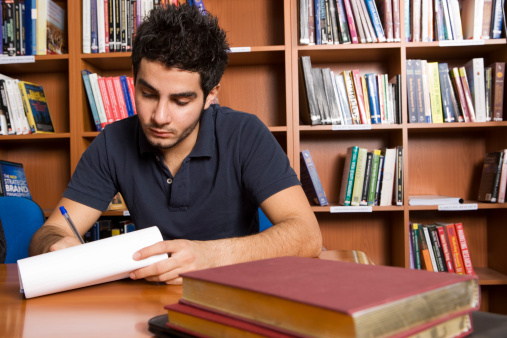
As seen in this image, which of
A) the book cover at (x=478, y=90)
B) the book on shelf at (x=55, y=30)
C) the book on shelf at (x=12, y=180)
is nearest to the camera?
the book on shelf at (x=12, y=180)

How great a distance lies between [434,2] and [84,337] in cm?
226

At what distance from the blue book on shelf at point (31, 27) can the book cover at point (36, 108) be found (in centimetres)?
18

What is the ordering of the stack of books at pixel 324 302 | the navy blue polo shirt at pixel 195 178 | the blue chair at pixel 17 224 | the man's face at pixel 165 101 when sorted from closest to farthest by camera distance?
the stack of books at pixel 324 302
the man's face at pixel 165 101
the navy blue polo shirt at pixel 195 178
the blue chair at pixel 17 224

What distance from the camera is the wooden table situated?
0.54 metres

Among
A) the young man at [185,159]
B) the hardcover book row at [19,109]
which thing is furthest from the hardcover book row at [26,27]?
the young man at [185,159]

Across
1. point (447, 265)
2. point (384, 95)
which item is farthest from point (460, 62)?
point (447, 265)

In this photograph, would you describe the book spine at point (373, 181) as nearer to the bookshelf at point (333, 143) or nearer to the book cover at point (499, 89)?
the bookshelf at point (333, 143)

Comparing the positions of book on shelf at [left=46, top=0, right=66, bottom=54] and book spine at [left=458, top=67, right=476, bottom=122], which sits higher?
book on shelf at [left=46, top=0, right=66, bottom=54]

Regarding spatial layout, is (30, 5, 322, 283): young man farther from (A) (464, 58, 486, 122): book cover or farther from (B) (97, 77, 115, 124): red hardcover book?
(A) (464, 58, 486, 122): book cover

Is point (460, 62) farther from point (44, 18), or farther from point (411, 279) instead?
point (411, 279)

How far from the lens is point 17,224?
4.78 feet

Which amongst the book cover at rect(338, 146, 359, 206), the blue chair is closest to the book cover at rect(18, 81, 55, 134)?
the blue chair

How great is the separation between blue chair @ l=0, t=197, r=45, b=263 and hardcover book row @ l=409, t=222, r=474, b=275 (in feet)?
5.67

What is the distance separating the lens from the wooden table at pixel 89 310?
537 mm
